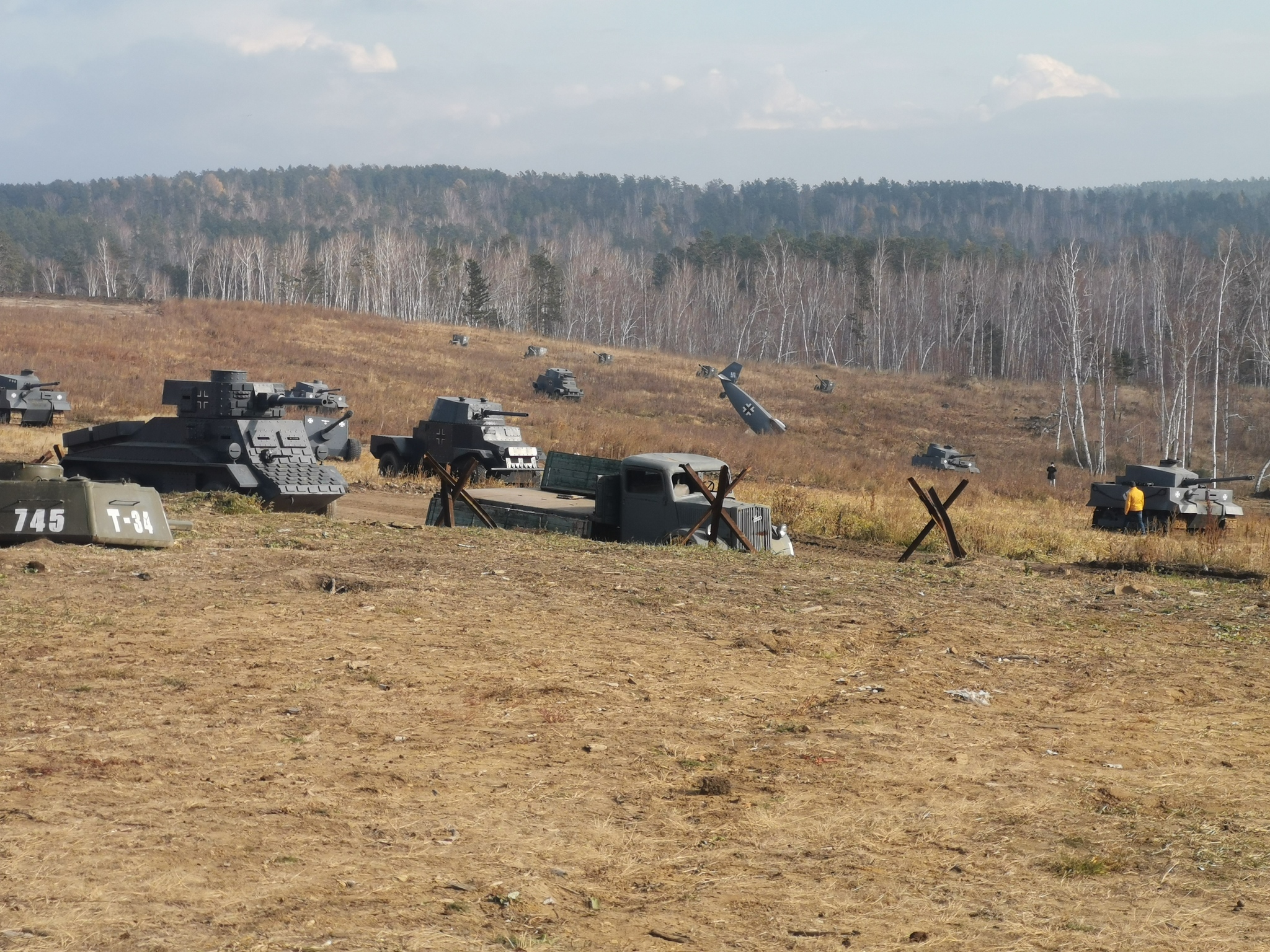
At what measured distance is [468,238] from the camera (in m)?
167

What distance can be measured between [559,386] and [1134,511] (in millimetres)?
31700

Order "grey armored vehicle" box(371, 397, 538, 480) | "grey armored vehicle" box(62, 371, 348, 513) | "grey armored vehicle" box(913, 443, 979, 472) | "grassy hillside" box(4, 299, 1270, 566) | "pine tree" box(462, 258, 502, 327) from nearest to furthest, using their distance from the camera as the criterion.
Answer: "grey armored vehicle" box(62, 371, 348, 513) < "grassy hillside" box(4, 299, 1270, 566) < "grey armored vehicle" box(371, 397, 538, 480) < "grey armored vehicle" box(913, 443, 979, 472) < "pine tree" box(462, 258, 502, 327)

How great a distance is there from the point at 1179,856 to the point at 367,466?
2514 centimetres

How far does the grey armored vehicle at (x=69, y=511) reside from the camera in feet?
42.3

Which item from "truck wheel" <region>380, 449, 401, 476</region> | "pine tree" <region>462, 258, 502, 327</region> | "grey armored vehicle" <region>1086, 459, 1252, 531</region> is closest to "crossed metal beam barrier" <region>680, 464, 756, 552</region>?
"grey armored vehicle" <region>1086, 459, 1252, 531</region>

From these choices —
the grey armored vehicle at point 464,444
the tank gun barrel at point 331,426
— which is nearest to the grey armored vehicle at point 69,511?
the grey armored vehicle at point 464,444

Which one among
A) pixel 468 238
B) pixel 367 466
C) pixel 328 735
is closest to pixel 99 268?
pixel 468 238

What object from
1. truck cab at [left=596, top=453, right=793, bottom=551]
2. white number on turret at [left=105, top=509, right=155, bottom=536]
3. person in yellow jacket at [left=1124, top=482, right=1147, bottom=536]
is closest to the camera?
white number on turret at [left=105, top=509, right=155, bottom=536]

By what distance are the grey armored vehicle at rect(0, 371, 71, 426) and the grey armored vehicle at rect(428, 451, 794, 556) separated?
24.2m

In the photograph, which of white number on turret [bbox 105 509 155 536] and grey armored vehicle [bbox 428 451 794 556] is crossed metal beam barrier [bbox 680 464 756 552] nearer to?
grey armored vehicle [bbox 428 451 794 556]

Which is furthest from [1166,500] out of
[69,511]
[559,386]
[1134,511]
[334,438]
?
[559,386]

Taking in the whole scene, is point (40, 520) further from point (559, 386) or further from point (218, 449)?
point (559, 386)

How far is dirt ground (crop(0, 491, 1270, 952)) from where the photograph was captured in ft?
16.3

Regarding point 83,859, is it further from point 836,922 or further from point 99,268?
point 99,268
